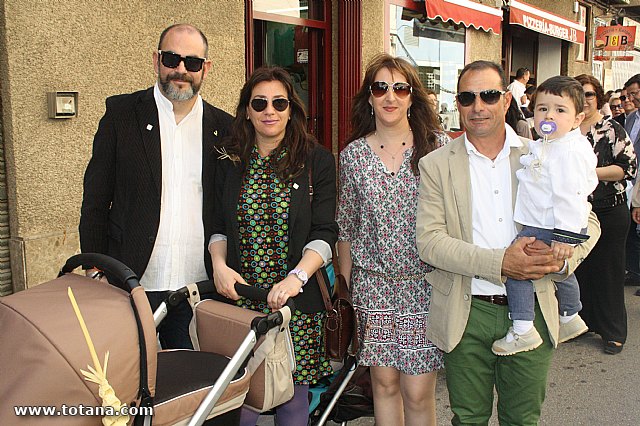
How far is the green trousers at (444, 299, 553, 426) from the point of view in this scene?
2869mm

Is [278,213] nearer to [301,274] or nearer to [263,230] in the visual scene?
[263,230]

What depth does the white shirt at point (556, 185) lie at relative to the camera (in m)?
2.69

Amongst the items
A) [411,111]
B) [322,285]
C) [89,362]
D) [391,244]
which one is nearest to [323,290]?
[322,285]

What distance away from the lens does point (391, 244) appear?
3.20 m

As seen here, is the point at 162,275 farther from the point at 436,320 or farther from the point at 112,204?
the point at 436,320

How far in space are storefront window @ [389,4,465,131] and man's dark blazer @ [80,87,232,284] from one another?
23.4 feet

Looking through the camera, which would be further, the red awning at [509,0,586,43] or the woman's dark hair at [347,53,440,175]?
the red awning at [509,0,586,43]

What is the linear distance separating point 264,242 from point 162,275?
568 millimetres

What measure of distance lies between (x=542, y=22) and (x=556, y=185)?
1238 centimetres

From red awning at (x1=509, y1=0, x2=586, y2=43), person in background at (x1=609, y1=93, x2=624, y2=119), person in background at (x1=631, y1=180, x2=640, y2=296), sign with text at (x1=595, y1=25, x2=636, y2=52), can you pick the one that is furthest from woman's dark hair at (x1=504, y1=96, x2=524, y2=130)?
sign with text at (x1=595, y1=25, x2=636, y2=52)

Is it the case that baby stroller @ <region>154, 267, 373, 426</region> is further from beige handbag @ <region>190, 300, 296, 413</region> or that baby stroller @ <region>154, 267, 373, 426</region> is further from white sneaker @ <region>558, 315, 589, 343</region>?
white sneaker @ <region>558, 315, 589, 343</region>

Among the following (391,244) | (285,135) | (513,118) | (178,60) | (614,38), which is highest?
(614,38)

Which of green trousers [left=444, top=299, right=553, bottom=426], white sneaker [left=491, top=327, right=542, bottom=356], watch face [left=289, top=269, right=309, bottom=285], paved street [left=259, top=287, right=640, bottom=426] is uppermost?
watch face [left=289, top=269, right=309, bottom=285]

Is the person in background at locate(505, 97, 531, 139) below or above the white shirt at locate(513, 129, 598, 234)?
above
